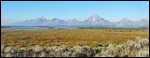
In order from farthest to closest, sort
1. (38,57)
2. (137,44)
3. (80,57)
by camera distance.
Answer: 1. (137,44)
2. (80,57)
3. (38,57)

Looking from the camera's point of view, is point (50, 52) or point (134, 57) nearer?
point (134, 57)

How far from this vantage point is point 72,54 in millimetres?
7953

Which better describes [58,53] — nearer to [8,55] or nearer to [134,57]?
[8,55]

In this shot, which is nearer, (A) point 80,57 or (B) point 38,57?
(B) point 38,57

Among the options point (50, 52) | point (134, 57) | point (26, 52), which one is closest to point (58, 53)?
point (50, 52)

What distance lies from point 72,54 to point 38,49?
98cm

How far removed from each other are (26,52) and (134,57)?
292 cm

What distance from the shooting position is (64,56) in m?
7.58

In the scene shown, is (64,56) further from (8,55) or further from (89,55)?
(8,55)

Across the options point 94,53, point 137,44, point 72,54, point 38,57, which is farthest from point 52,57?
point 137,44

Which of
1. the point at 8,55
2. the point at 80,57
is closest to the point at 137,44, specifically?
the point at 80,57

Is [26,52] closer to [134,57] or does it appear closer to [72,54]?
[72,54]

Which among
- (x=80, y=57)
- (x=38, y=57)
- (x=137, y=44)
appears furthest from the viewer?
(x=137, y=44)

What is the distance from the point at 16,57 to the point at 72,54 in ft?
5.03
